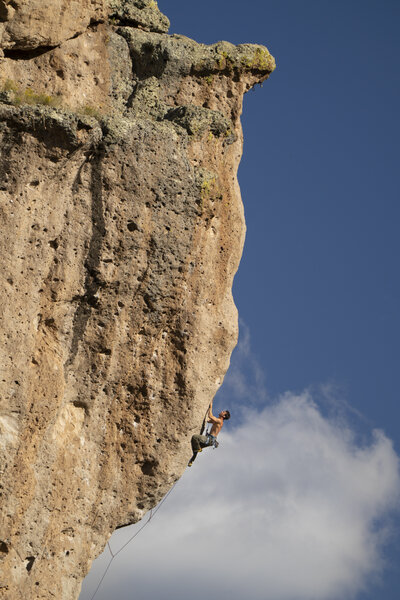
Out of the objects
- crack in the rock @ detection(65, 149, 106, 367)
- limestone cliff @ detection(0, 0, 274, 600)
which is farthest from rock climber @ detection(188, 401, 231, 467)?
crack in the rock @ detection(65, 149, 106, 367)

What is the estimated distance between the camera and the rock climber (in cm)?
2017

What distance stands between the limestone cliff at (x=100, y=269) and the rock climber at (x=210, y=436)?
0.29 meters

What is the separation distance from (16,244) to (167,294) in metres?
3.21

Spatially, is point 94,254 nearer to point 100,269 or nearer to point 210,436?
point 100,269

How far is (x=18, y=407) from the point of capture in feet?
56.7

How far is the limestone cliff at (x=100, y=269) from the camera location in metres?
17.6

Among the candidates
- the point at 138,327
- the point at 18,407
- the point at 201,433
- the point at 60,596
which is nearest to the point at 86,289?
the point at 138,327

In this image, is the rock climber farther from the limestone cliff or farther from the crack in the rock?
the crack in the rock

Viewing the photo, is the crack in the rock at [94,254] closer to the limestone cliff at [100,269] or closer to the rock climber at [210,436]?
the limestone cliff at [100,269]

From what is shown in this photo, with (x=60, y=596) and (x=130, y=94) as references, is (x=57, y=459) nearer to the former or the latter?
(x=60, y=596)

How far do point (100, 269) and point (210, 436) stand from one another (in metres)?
4.31

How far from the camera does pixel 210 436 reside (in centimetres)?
2050

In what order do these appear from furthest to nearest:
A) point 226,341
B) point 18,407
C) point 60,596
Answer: point 226,341
point 60,596
point 18,407

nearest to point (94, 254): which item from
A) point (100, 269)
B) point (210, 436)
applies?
point (100, 269)
